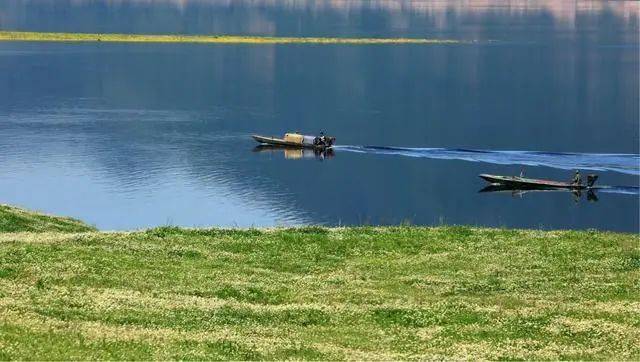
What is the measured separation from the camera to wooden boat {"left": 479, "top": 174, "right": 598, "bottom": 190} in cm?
10219

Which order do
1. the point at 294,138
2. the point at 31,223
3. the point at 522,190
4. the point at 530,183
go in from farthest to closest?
the point at 294,138 < the point at 522,190 < the point at 530,183 < the point at 31,223

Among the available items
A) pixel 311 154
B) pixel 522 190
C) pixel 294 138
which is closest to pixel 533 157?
pixel 522 190

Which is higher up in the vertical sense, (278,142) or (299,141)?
(299,141)

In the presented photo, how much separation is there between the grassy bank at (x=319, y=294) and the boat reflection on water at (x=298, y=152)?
201ft

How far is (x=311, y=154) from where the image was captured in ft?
403

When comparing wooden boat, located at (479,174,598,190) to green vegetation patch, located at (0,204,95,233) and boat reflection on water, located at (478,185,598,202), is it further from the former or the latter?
green vegetation patch, located at (0,204,95,233)

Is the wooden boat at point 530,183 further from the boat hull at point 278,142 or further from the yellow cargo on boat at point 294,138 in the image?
the yellow cargo on boat at point 294,138


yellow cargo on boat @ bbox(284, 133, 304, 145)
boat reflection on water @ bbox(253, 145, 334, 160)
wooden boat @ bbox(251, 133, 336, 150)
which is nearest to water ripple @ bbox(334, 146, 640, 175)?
wooden boat @ bbox(251, 133, 336, 150)

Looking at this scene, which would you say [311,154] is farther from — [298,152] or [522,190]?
[522,190]

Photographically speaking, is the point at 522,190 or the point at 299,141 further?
the point at 299,141

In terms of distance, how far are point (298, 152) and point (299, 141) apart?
1.71 m

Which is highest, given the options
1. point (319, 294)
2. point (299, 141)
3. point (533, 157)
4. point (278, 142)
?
point (319, 294)

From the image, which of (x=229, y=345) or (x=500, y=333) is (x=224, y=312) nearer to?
(x=229, y=345)

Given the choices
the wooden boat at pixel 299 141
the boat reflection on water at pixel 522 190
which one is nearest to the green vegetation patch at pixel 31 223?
the boat reflection on water at pixel 522 190
